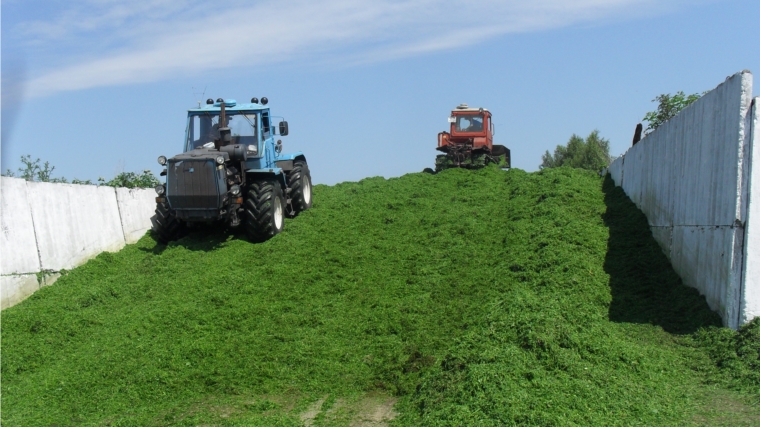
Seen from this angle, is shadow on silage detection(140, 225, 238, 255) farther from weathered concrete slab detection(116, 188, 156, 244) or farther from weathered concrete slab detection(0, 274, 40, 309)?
weathered concrete slab detection(0, 274, 40, 309)

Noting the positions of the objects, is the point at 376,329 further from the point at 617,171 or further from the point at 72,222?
the point at 617,171

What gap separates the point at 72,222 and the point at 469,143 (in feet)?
51.6

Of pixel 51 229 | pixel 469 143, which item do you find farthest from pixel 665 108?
pixel 51 229

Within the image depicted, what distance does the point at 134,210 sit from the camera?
13250 millimetres

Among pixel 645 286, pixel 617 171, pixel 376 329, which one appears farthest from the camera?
pixel 617 171

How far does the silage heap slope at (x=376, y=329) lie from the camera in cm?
650

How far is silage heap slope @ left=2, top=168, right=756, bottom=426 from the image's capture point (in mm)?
6496

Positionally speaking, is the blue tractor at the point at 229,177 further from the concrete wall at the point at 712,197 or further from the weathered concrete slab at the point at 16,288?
the concrete wall at the point at 712,197

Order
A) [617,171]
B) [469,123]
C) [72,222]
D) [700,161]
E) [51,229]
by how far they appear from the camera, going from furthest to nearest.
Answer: [469,123], [617,171], [72,222], [51,229], [700,161]

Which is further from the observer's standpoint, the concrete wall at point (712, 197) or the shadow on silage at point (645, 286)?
the shadow on silage at point (645, 286)

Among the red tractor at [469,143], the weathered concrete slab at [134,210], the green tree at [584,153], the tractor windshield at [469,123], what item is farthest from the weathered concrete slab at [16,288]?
the green tree at [584,153]

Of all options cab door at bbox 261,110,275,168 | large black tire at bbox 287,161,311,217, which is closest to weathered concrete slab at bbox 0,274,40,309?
Answer: cab door at bbox 261,110,275,168

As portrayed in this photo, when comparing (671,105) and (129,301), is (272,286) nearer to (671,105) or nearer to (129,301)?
(129,301)

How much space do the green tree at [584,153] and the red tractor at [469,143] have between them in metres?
22.1
